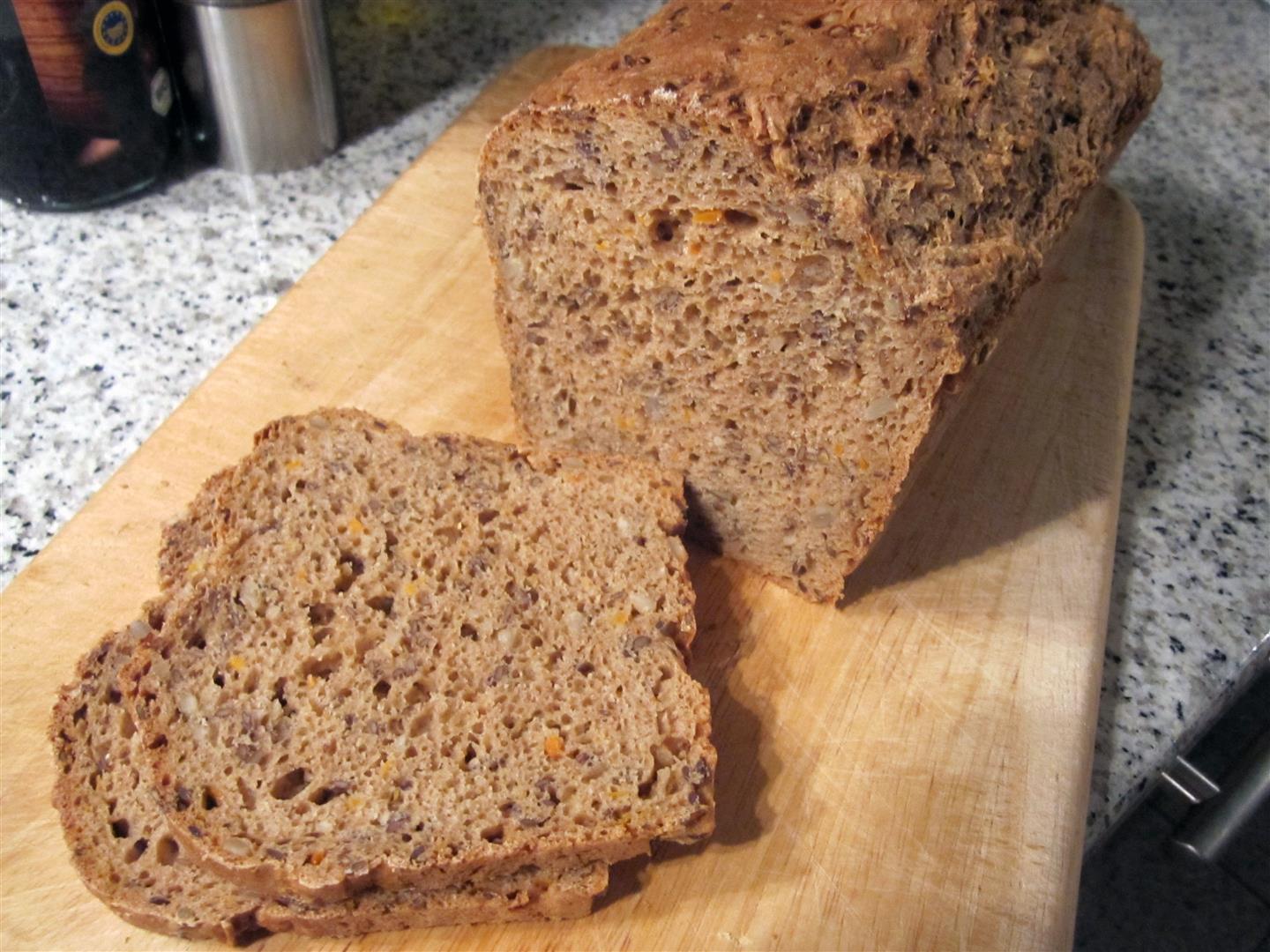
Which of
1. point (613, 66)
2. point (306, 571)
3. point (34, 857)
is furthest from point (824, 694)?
point (34, 857)

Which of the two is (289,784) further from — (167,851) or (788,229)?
(788,229)

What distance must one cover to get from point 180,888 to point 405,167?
2206 mm

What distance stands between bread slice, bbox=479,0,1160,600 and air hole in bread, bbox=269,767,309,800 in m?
0.92

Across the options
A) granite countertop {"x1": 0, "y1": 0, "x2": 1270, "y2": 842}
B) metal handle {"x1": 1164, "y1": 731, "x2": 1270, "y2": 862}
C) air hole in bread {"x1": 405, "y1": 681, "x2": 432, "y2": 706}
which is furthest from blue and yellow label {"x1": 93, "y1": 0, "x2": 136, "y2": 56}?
metal handle {"x1": 1164, "y1": 731, "x2": 1270, "y2": 862}

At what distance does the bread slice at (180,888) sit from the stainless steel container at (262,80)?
1.79m

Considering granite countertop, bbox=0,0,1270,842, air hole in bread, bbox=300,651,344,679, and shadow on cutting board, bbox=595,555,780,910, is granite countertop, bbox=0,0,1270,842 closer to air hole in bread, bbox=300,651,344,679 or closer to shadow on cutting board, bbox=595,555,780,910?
shadow on cutting board, bbox=595,555,780,910

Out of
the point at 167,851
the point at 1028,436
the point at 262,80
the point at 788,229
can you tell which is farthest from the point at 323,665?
the point at 262,80

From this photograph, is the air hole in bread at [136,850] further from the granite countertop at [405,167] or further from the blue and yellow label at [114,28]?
the blue and yellow label at [114,28]

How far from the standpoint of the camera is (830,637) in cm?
217

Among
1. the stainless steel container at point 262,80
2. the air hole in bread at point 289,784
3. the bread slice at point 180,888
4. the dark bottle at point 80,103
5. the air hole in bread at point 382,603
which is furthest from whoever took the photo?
the stainless steel container at point 262,80

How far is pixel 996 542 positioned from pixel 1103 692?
0.37 m

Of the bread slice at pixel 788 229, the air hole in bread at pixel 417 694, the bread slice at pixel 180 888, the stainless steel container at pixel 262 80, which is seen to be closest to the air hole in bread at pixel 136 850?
the bread slice at pixel 180 888

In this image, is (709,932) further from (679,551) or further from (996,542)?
(996,542)

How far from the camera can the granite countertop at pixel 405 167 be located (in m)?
2.25
